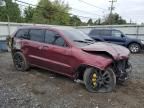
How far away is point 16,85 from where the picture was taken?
6492 millimetres

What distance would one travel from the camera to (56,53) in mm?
6719

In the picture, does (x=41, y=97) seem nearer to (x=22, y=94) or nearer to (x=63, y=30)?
(x=22, y=94)

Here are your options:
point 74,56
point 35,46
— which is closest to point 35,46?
point 35,46

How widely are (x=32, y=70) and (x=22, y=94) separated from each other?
265 cm

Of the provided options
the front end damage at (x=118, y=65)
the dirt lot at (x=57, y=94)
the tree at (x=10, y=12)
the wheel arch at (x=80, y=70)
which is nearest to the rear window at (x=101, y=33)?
the dirt lot at (x=57, y=94)

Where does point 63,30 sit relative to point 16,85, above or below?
above

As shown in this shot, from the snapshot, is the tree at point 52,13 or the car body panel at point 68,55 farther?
the tree at point 52,13

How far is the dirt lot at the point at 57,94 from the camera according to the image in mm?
5090

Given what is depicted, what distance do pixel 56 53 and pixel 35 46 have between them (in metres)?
1.09

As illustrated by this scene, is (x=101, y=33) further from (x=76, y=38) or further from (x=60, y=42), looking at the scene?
(x=60, y=42)

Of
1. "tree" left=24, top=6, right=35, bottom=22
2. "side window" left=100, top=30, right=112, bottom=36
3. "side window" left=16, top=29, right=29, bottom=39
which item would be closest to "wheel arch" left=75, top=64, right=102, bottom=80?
"side window" left=16, top=29, right=29, bottom=39

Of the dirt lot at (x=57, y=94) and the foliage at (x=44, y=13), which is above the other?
the foliage at (x=44, y=13)

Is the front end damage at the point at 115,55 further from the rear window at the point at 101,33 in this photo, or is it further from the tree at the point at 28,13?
the tree at the point at 28,13

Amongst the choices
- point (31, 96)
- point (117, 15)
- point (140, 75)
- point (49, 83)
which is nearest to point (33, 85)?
point (49, 83)
